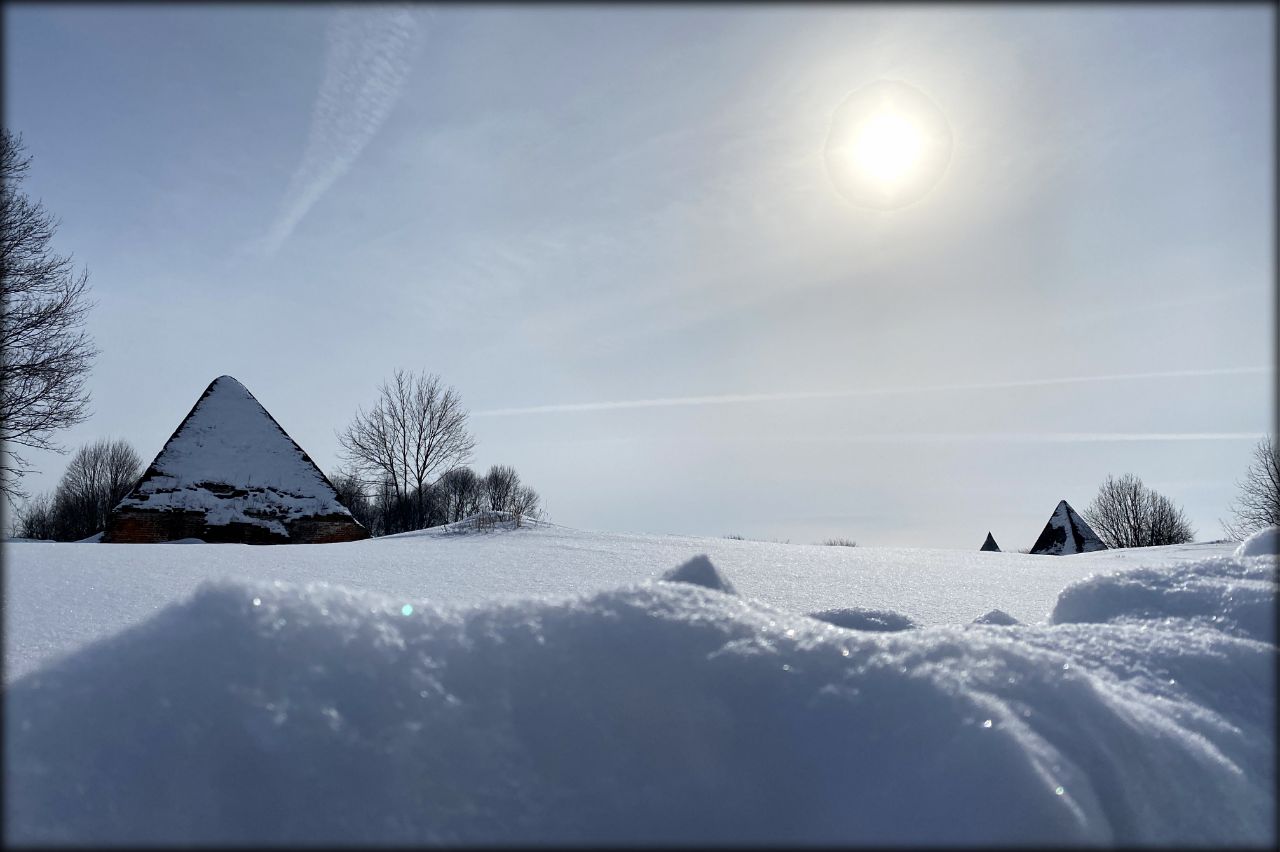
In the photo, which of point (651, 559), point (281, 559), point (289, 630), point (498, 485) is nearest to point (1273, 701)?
point (289, 630)

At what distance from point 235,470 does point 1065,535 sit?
2336 cm

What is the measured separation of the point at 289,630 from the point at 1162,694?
2.28 m

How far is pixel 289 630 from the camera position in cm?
133

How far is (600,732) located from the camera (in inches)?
48.8

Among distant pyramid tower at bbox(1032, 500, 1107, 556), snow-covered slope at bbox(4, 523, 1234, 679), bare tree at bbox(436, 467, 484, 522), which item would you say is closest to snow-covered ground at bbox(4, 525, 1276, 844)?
snow-covered slope at bbox(4, 523, 1234, 679)

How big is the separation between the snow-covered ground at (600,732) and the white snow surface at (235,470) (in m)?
11.1

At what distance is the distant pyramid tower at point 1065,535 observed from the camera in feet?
67.7

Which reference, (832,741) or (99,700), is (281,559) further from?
(832,741)

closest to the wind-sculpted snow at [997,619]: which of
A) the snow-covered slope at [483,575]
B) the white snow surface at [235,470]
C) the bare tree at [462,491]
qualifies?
the snow-covered slope at [483,575]

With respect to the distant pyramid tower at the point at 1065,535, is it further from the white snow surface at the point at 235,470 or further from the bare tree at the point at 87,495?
the bare tree at the point at 87,495

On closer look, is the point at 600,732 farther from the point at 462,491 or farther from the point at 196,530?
the point at 462,491

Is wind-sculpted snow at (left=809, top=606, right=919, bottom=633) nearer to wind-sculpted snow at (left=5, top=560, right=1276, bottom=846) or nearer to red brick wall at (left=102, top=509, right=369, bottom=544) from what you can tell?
wind-sculpted snow at (left=5, top=560, right=1276, bottom=846)

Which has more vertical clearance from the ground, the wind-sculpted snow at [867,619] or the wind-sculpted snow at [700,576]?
the wind-sculpted snow at [700,576]

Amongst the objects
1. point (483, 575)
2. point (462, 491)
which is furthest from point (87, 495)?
point (483, 575)
